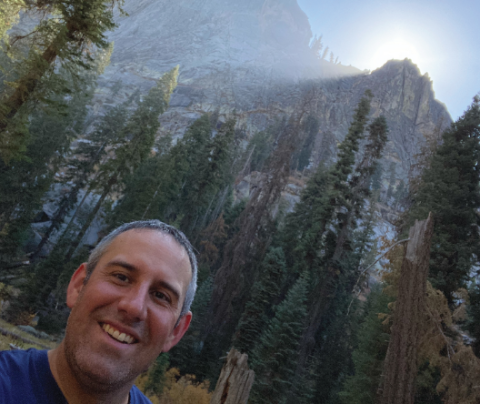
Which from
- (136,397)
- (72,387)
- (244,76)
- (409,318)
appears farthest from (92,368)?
(244,76)

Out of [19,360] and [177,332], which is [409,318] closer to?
[177,332]

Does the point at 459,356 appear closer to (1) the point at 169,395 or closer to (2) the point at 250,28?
(1) the point at 169,395

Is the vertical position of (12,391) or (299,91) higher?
(299,91)

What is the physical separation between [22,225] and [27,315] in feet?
32.4

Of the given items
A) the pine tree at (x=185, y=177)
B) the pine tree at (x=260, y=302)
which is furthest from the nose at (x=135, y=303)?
the pine tree at (x=185, y=177)

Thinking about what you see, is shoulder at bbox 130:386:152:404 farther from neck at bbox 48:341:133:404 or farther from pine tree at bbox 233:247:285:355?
pine tree at bbox 233:247:285:355

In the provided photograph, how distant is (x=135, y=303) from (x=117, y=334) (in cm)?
19

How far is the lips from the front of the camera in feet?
5.67

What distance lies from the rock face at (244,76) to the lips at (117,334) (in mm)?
82582

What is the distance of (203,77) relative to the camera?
103 metres

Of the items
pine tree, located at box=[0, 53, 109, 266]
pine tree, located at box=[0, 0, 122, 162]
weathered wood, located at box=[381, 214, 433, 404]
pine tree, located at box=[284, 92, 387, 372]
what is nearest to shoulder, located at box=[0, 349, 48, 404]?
weathered wood, located at box=[381, 214, 433, 404]

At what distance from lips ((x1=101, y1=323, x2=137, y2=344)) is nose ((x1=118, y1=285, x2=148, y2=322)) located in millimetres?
89

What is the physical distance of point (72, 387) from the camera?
5.26 ft

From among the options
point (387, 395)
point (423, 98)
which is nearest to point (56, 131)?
point (387, 395)
